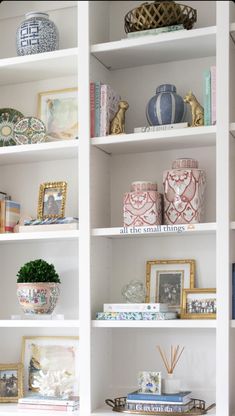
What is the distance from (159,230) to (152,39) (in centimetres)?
69

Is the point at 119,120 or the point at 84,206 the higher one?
the point at 119,120

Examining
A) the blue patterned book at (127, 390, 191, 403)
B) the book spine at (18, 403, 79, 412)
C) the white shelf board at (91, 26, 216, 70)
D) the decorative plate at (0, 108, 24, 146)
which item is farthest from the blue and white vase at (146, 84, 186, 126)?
the book spine at (18, 403, 79, 412)

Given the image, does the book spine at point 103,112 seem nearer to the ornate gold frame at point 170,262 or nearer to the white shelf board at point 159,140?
the white shelf board at point 159,140

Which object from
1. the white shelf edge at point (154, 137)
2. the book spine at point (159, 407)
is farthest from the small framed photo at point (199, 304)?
the white shelf edge at point (154, 137)

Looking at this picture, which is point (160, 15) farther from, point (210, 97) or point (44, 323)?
point (44, 323)

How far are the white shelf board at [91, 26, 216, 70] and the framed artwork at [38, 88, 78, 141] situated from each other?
0.21 meters

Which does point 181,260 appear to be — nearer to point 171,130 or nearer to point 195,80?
point 171,130

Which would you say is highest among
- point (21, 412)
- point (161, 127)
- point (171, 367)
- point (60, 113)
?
point (60, 113)

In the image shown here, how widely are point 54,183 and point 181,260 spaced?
587mm

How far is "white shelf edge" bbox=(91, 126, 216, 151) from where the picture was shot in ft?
8.20

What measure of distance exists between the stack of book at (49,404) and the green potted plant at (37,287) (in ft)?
1.05

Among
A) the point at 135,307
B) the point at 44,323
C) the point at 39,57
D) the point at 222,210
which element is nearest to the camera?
the point at 222,210

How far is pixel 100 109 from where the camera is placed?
8.73 ft

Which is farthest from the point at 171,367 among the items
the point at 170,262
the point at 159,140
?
the point at 159,140
